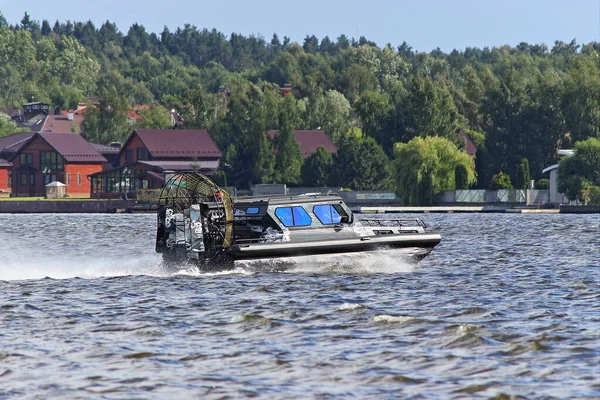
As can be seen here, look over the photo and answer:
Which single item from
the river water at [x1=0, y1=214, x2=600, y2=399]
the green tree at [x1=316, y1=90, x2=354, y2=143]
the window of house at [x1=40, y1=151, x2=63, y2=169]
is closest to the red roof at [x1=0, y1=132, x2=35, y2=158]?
the window of house at [x1=40, y1=151, x2=63, y2=169]

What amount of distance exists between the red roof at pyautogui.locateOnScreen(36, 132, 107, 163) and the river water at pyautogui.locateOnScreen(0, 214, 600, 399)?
110784 mm

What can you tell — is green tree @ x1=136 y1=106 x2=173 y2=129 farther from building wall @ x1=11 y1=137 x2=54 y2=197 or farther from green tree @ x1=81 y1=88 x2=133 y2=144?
building wall @ x1=11 y1=137 x2=54 y2=197

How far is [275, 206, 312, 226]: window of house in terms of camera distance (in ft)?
111

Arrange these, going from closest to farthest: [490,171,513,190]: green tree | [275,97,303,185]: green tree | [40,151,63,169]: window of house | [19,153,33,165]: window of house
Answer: [490,171,513,190]: green tree → [275,97,303,185]: green tree → [40,151,63,169]: window of house → [19,153,33,165]: window of house

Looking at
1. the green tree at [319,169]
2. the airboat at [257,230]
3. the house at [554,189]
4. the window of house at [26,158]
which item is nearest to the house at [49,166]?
the window of house at [26,158]

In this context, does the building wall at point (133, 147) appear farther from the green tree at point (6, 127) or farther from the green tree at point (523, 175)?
the green tree at point (523, 175)

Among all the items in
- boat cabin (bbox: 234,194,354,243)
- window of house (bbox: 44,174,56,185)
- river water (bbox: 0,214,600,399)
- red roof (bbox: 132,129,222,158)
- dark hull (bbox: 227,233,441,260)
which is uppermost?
red roof (bbox: 132,129,222,158)

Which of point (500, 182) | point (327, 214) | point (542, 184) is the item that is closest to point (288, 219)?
point (327, 214)

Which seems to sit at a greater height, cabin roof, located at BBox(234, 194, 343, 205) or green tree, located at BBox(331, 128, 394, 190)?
green tree, located at BBox(331, 128, 394, 190)

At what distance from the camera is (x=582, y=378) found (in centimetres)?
1833

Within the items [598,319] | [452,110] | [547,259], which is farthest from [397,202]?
[598,319]

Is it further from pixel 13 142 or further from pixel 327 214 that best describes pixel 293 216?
pixel 13 142

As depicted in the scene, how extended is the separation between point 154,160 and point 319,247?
111598mm

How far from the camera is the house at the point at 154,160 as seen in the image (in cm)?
13750
